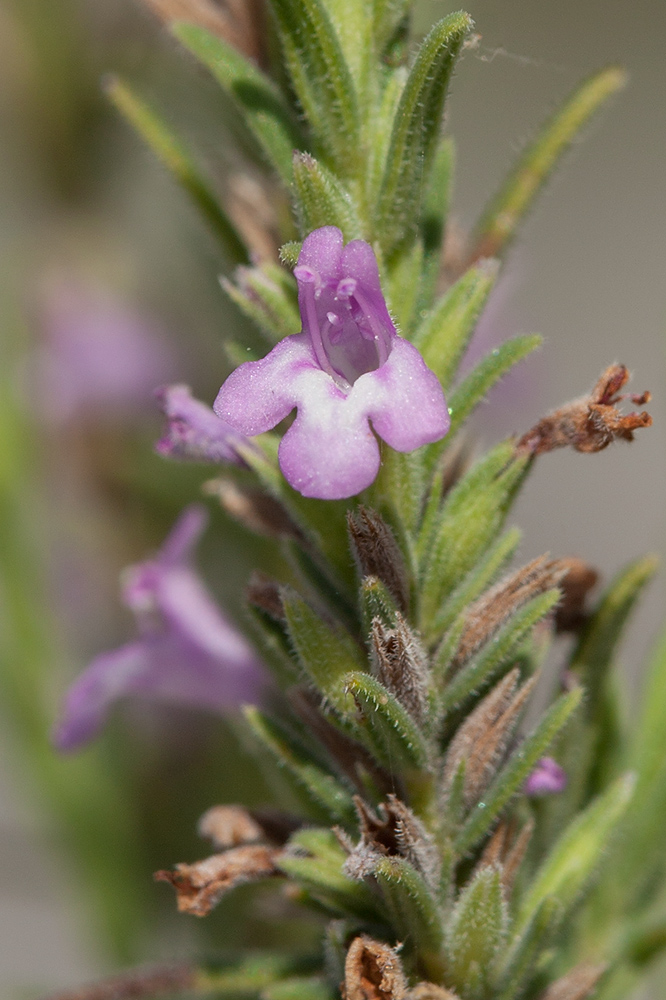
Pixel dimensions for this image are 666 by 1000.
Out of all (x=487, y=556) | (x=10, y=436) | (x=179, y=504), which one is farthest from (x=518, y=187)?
(x=10, y=436)

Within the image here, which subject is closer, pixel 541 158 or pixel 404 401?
pixel 404 401

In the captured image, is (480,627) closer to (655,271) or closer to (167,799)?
(167,799)

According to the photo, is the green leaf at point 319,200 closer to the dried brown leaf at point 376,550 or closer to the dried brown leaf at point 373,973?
the dried brown leaf at point 376,550

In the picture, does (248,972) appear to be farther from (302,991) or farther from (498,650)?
(498,650)

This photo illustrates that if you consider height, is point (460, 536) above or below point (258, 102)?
below

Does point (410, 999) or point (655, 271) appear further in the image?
point (655, 271)

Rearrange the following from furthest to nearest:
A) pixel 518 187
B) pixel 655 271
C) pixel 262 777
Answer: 1. pixel 655 271
2. pixel 262 777
3. pixel 518 187

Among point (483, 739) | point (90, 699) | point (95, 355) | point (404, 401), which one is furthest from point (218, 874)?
point (95, 355)
